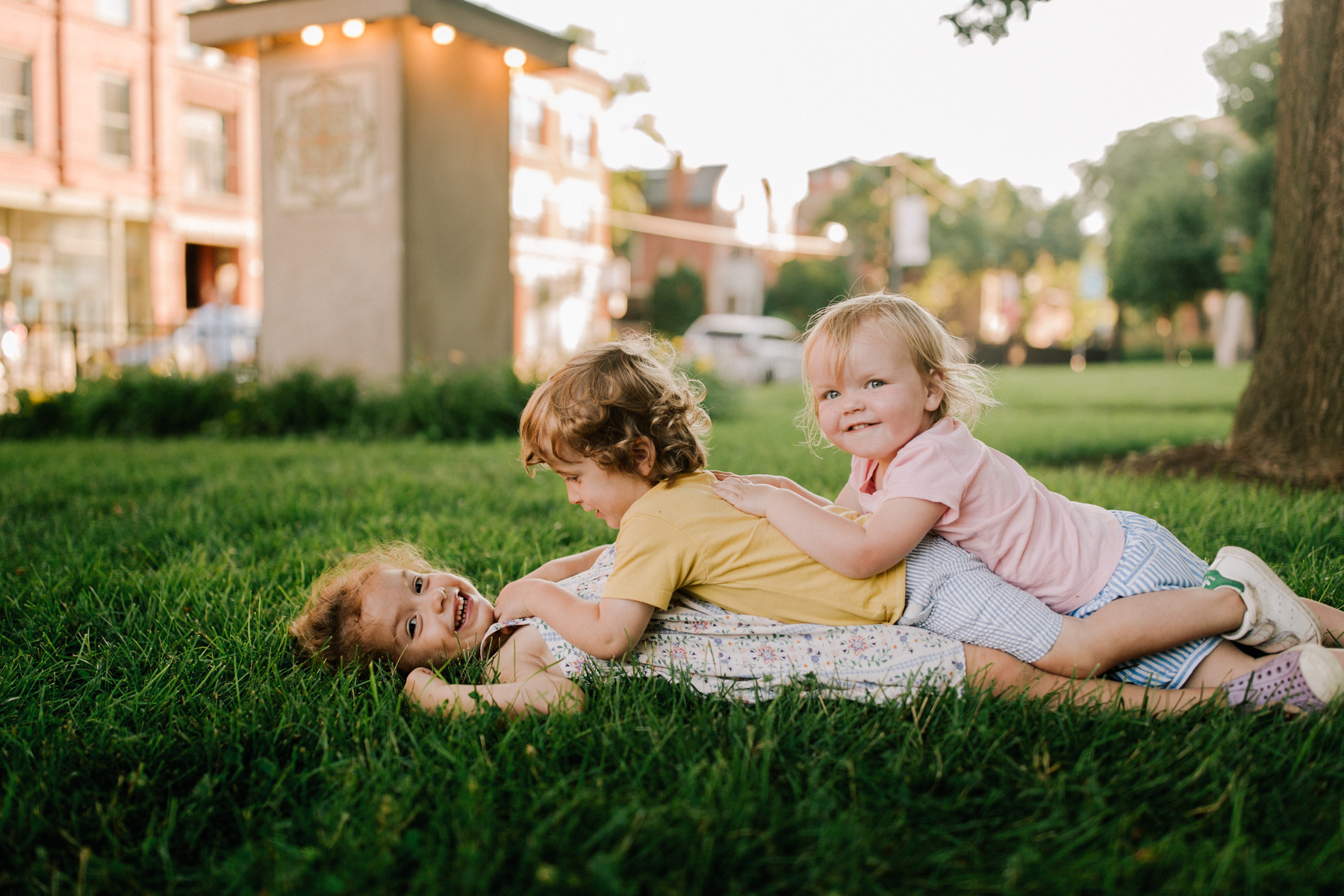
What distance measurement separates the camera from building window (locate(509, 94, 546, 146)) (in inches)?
1120

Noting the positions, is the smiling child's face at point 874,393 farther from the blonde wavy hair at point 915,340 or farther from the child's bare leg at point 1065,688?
the child's bare leg at point 1065,688

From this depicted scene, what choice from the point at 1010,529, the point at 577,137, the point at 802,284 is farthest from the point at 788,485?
the point at 802,284

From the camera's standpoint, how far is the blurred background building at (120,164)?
19000mm

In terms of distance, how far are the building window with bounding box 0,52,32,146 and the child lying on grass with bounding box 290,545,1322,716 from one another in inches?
847

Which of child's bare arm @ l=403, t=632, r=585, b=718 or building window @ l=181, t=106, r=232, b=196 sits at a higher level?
building window @ l=181, t=106, r=232, b=196

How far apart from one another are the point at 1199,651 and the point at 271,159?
9.03 meters

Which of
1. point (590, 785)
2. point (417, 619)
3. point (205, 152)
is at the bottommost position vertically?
point (590, 785)

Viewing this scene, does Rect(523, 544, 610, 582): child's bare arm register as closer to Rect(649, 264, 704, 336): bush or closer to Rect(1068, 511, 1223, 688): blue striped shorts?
Rect(1068, 511, 1223, 688): blue striped shorts

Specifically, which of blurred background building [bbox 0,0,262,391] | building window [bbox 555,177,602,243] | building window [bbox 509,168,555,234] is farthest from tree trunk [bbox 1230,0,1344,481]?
building window [bbox 555,177,602,243]

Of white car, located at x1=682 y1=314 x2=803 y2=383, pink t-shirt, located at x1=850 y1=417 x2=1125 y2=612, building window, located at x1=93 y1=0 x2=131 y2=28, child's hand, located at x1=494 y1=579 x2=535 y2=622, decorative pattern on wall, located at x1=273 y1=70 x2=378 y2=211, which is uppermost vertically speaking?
building window, located at x1=93 y1=0 x2=131 y2=28

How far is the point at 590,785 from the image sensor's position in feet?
5.39

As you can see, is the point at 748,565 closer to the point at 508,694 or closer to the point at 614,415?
the point at 614,415

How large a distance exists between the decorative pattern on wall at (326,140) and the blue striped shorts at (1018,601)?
7.67 m

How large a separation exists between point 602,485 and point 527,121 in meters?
29.1
